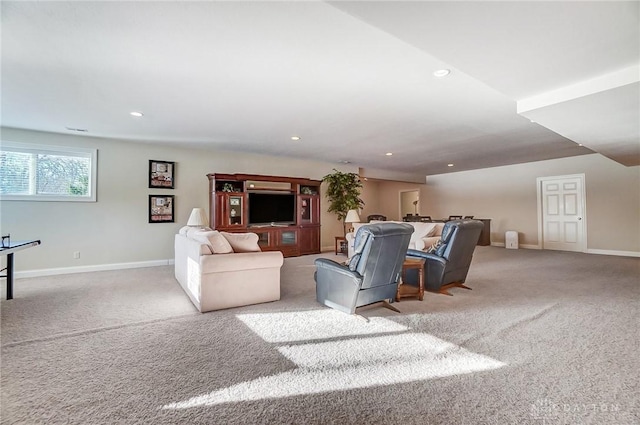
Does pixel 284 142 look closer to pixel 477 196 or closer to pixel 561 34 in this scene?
pixel 561 34

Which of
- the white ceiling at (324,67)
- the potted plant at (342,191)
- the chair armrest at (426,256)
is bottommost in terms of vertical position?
the chair armrest at (426,256)

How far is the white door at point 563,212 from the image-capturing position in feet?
23.2

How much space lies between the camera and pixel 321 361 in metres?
1.98

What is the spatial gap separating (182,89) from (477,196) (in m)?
9.02

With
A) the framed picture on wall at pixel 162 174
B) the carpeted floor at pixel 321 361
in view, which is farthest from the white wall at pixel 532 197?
the framed picture on wall at pixel 162 174

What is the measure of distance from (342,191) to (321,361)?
19.3 feet

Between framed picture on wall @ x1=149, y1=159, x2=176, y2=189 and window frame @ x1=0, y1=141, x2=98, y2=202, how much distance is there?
0.88 m

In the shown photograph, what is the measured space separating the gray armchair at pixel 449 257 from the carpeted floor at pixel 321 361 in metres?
0.25

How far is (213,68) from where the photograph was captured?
2609 mm

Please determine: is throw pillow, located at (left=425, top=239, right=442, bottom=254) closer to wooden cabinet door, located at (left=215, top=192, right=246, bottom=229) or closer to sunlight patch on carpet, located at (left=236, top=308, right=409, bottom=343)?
sunlight patch on carpet, located at (left=236, top=308, right=409, bottom=343)

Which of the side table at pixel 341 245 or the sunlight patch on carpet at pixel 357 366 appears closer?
the sunlight patch on carpet at pixel 357 366

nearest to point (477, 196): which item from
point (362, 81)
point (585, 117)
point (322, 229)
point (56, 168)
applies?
point (322, 229)

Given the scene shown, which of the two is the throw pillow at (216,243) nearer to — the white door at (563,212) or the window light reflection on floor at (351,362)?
the window light reflection on floor at (351,362)

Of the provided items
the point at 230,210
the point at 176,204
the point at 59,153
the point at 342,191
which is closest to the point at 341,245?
the point at 342,191
